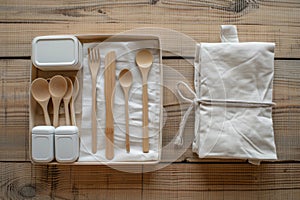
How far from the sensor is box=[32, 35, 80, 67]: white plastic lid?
602mm

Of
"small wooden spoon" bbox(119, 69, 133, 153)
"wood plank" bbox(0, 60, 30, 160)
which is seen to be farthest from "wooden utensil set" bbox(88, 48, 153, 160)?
"wood plank" bbox(0, 60, 30, 160)

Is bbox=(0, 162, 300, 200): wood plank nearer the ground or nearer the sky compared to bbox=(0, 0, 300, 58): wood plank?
nearer the ground

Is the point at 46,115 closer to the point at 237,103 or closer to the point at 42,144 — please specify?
the point at 42,144

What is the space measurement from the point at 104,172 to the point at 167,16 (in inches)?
12.7

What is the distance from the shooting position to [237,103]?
23.9 inches

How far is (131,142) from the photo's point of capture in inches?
24.4

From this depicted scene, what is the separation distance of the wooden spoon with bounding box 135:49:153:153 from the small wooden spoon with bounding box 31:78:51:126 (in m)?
0.17

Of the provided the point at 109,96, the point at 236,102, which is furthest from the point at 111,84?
the point at 236,102

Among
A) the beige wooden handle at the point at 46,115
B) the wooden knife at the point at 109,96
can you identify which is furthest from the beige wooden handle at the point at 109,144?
the beige wooden handle at the point at 46,115

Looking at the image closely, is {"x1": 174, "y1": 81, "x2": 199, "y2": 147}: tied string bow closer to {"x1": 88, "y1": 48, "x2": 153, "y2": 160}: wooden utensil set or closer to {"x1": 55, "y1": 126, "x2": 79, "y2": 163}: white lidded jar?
{"x1": 88, "y1": 48, "x2": 153, "y2": 160}: wooden utensil set

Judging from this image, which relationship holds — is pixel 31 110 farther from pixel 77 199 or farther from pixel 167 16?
pixel 167 16

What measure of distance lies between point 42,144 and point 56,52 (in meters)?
0.16

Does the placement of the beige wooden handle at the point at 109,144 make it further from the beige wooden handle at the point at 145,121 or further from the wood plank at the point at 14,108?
the wood plank at the point at 14,108

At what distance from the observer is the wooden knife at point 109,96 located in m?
0.62
